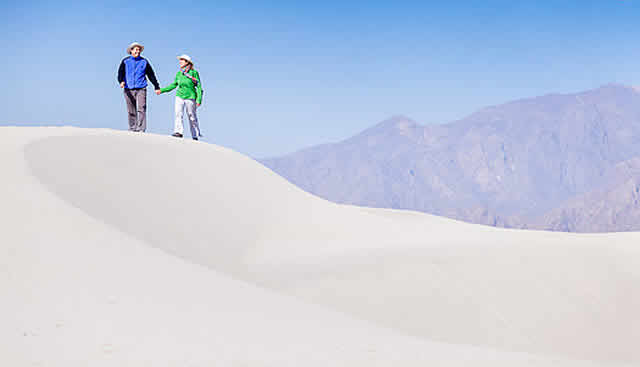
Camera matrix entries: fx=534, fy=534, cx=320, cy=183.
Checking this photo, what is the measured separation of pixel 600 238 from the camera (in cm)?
1207

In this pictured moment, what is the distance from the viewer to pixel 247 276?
8.69 m

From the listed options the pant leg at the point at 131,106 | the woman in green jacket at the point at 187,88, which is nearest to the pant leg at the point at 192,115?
the woman in green jacket at the point at 187,88

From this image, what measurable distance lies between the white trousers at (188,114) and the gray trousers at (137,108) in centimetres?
86

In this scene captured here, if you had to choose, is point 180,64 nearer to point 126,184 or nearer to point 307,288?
point 126,184

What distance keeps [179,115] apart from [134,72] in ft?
6.51

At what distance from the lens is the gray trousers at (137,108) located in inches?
505

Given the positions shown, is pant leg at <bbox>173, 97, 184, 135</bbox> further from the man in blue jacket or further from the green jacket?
the man in blue jacket

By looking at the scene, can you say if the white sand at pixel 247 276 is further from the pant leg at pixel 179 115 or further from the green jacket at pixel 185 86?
the green jacket at pixel 185 86

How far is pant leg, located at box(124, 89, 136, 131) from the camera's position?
42.4 feet

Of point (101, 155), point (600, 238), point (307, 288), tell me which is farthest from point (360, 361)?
point (600, 238)

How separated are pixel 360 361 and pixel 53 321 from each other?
2.45m

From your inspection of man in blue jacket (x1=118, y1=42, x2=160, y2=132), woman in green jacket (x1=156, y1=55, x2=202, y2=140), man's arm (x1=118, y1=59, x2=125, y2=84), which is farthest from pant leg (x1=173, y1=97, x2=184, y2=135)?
man's arm (x1=118, y1=59, x2=125, y2=84)

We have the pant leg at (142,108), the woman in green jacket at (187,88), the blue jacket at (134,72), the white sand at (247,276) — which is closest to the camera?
the white sand at (247,276)

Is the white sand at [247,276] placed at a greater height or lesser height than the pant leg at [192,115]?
lesser
